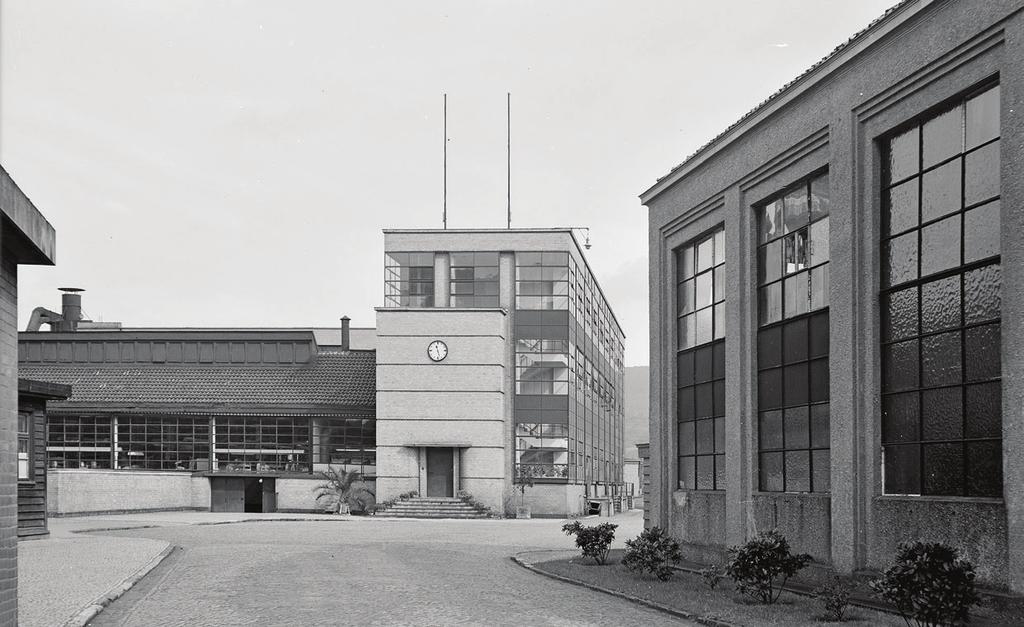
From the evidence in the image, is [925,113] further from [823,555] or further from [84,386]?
[84,386]

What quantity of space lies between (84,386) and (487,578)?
4455cm

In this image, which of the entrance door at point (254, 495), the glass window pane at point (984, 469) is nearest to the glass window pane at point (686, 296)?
the glass window pane at point (984, 469)

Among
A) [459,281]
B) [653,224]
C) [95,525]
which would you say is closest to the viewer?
[653,224]

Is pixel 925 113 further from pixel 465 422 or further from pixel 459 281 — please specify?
pixel 459 281

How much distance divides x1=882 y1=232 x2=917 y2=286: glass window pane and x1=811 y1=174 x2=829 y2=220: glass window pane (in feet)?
6.94

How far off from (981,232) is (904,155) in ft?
7.36

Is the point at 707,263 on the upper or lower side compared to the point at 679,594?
upper

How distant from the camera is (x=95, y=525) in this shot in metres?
39.2

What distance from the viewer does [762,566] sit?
51.3 feet

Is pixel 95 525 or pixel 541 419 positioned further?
pixel 541 419

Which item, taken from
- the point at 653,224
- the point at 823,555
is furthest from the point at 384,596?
the point at 653,224

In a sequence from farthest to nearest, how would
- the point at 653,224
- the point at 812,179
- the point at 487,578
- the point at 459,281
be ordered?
the point at 459,281, the point at 653,224, the point at 487,578, the point at 812,179

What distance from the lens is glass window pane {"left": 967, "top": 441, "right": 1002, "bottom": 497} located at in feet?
45.1

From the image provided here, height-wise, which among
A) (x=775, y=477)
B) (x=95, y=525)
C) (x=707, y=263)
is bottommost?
(x=95, y=525)
